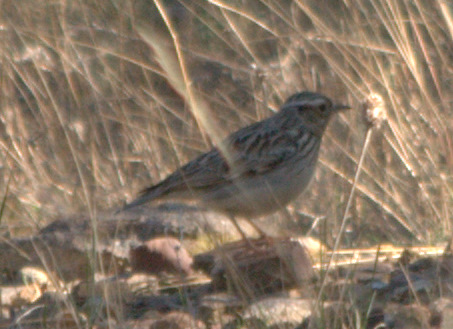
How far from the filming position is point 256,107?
27.4ft

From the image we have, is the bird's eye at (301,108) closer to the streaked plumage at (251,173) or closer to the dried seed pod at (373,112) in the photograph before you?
the streaked plumage at (251,173)

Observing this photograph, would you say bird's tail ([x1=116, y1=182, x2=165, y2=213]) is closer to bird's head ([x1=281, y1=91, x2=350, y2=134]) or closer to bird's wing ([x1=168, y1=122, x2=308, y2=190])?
bird's wing ([x1=168, y1=122, x2=308, y2=190])

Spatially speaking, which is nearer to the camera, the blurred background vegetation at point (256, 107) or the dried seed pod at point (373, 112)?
the dried seed pod at point (373, 112)

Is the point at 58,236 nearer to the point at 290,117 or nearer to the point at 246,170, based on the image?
the point at 246,170

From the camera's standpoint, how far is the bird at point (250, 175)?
649cm

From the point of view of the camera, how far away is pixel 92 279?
4355 millimetres

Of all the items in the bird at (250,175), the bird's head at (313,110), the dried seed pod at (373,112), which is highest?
the bird's head at (313,110)

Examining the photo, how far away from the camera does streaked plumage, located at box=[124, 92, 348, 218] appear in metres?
6.49

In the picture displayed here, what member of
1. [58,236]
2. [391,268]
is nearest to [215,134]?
[391,268]

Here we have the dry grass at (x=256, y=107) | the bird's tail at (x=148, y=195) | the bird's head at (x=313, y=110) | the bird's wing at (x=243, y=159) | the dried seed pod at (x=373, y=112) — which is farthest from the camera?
the bird's head at (x=313, y=110)

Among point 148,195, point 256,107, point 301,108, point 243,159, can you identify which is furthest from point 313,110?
point 148,195

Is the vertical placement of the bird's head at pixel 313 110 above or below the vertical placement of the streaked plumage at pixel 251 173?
above

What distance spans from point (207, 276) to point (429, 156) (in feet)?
6.68

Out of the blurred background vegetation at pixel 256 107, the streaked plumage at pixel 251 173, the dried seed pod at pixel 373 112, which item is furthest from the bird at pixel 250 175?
the dried seed pod at pixel 373 112
